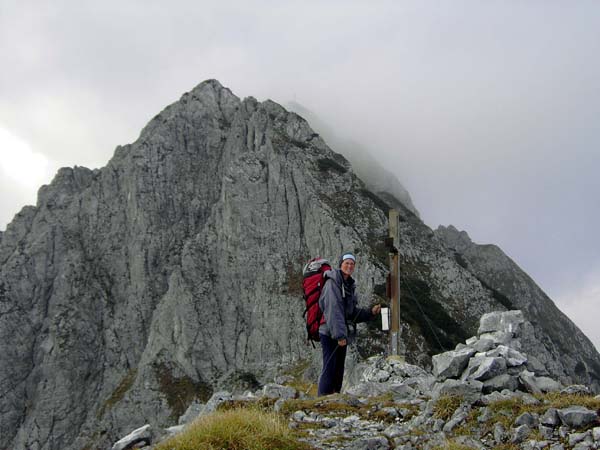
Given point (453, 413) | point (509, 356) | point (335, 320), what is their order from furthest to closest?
1. point (335, 320)
2. point (509, 356)
3. point (453, 413)

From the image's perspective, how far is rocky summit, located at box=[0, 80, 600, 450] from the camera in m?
61.9

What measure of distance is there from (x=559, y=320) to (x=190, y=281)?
64.6 meters

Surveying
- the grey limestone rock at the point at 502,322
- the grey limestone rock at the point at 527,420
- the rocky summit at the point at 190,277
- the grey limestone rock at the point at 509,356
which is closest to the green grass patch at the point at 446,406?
the grey limestone rock at the point at 527,420

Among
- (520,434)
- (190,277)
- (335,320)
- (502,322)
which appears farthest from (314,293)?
(190,277)

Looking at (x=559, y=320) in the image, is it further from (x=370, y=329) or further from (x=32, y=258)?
(x=32, y=258)

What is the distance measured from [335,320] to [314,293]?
93 cm

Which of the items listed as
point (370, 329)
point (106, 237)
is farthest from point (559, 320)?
point (106, 237)

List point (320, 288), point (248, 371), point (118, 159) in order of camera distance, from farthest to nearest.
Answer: point (118, 159) < point (248, 371) < point (320, 288)

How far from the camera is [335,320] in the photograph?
1026 centimetres

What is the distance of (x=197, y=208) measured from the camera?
8294 cm

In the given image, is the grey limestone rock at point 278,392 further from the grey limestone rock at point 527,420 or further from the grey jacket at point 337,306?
the grey limestone rock at point 527,420

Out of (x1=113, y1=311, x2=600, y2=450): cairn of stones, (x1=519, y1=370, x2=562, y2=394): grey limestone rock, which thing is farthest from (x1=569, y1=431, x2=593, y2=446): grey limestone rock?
(x1=519, y1=370, x2=562, y2=394): grey limestone rock

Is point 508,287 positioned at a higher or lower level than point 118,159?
lower

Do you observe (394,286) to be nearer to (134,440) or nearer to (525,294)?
(134,440)
